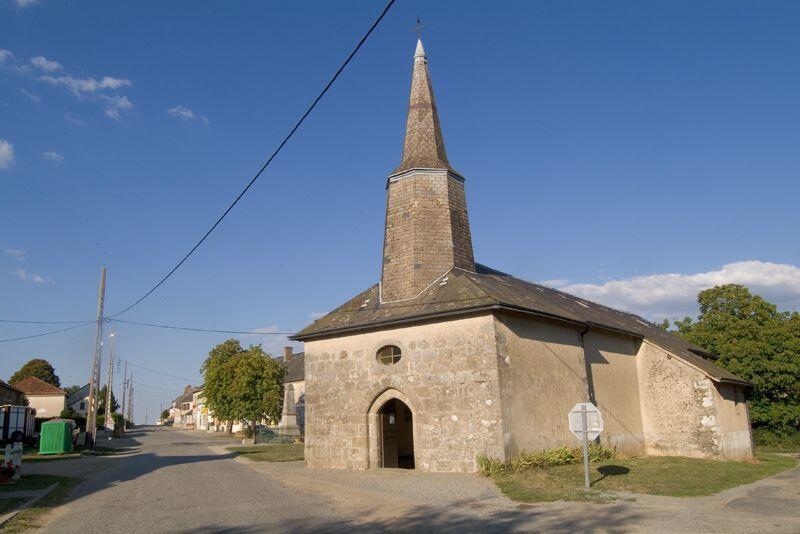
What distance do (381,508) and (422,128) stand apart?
1432 centimetres

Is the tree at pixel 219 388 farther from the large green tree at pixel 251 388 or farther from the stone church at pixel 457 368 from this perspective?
the stone church at pixel 457 368

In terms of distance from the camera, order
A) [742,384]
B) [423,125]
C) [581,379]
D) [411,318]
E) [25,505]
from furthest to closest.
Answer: [742,384] → [423,125] → [581,379] → [411,318] → [25,505]

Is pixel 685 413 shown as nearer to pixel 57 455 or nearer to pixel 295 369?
pixel 57 455

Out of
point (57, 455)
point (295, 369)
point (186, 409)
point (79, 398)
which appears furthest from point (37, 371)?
point (57, 455)

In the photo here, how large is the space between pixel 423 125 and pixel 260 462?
1418cm

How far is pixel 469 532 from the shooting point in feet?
29.0

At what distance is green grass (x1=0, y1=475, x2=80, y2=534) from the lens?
31.8 feet

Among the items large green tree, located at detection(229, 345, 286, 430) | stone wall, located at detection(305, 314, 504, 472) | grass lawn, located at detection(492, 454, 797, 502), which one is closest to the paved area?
grass lawn, located at detection(492, 454, 797, 502)

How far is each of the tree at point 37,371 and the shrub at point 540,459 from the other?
3182 inches

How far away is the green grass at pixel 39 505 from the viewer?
9.70m

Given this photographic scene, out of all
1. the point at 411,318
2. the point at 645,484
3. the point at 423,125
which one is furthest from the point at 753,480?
the point at 423,125

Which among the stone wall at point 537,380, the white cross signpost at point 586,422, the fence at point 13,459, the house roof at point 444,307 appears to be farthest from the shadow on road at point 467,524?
the fence at point 13,459

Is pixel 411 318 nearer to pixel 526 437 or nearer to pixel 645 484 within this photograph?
pixel 526 437

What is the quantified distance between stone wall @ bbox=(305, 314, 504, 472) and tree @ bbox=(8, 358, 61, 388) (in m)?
74.9
